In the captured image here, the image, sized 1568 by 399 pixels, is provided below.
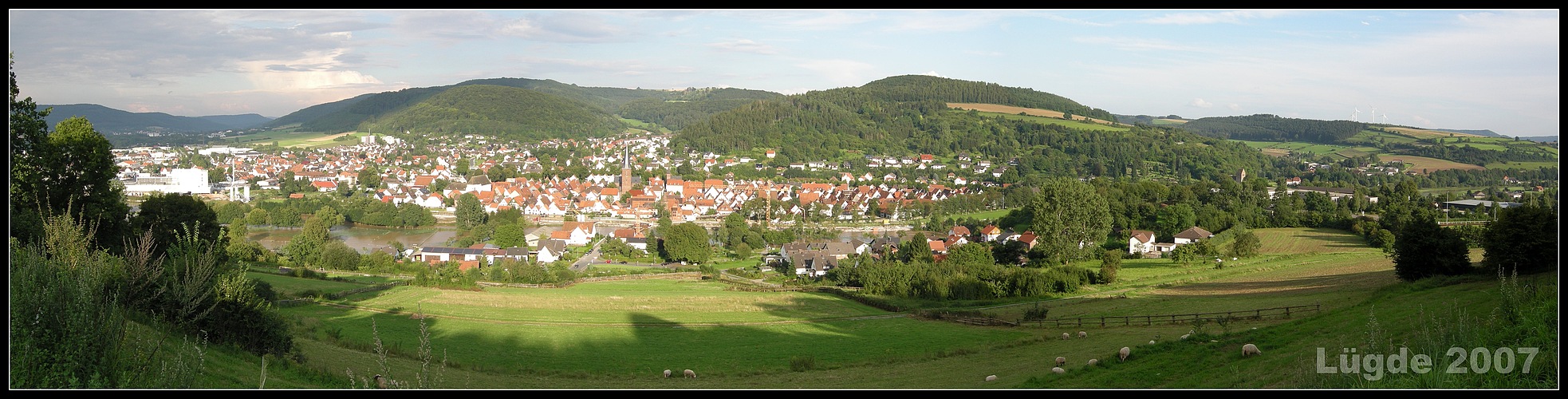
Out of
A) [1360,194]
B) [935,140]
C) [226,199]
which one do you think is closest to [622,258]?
[226,199]

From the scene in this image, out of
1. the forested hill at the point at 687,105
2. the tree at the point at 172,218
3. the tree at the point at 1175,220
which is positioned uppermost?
the forested hill at the point at 687,105

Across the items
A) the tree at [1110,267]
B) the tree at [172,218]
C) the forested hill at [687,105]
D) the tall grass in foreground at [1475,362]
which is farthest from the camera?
the forested hill at [687,105]

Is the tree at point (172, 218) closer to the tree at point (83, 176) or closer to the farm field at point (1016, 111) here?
the tree at point (83, 176)

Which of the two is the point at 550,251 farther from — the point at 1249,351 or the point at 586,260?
the point at 1249,351

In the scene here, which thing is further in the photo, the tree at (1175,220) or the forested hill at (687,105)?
the forested hill at (687,105)

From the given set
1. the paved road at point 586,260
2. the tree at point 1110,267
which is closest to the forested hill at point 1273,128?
the tree at point 1110,267

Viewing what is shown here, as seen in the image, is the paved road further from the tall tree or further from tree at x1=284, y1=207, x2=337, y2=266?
the tall tree

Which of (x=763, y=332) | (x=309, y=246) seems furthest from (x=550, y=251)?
(x=763, y=332)
